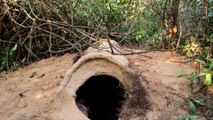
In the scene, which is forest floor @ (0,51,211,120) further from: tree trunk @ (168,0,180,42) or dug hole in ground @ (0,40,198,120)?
tree trunk @ (168,0,180,42)

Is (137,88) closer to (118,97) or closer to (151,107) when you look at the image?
(151,107)

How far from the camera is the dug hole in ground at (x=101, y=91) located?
392cm

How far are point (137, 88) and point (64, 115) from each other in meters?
0.89

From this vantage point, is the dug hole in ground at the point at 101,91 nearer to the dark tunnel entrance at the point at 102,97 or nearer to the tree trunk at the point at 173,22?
the dark tunnel entrance at the point at 102,97

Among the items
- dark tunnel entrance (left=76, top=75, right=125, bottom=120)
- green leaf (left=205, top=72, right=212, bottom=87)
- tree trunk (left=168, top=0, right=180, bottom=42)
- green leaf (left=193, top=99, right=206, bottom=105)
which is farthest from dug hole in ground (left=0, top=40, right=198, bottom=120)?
tree trunk (left=168, top=0, right=180, bottom=42)

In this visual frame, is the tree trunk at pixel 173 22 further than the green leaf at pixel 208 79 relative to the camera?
Yes

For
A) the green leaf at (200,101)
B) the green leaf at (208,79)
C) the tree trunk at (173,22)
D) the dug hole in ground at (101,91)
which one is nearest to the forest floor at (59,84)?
the dug hole in ground at (101,91)

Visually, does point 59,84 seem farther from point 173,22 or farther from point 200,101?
point 173,22

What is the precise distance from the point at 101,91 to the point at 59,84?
0.82m

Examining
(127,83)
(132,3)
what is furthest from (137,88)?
(132,3)

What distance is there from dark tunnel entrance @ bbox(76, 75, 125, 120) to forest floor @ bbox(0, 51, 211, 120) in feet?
1.18

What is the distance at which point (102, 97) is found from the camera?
499cm

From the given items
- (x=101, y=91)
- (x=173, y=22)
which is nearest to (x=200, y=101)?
(x=101, y=91)

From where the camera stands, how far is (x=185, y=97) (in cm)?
423
